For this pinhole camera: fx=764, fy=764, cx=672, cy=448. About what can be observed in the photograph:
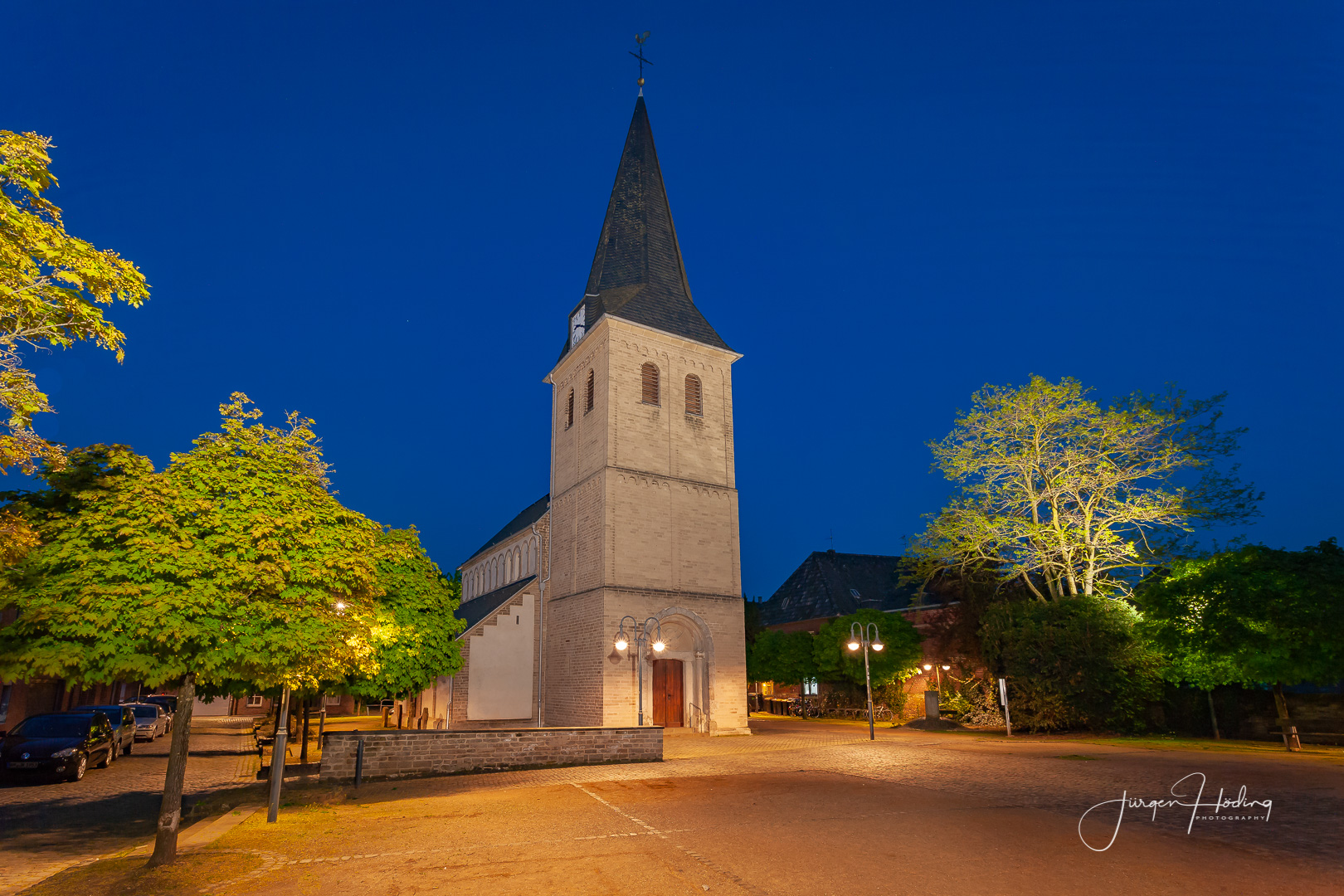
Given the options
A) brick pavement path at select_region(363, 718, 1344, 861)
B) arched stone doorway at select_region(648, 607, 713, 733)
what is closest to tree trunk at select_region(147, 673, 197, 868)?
brick pavement path at select_region(363, 718, 1344, 861)

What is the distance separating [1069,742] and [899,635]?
41.2 feet

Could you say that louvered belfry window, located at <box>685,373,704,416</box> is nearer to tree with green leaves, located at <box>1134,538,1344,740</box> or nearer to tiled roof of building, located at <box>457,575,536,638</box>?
tiled roof of building, located at <box>457,575,536,638</box>

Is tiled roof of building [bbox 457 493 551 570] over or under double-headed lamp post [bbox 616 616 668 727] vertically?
over

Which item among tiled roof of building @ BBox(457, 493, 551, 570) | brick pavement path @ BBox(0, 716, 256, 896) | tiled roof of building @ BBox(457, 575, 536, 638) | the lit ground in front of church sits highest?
tiled roof of building @ BBox(457, 493, 551, 570)

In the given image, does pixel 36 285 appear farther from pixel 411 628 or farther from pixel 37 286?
pixel 411 628

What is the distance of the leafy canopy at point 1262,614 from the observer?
65.4 feet

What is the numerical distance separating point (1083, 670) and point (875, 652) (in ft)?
37.5

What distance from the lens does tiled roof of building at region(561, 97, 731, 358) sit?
115 feet

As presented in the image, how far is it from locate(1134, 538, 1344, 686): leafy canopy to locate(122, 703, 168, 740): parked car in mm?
38260

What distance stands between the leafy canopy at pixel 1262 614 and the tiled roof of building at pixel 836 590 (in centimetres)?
2449

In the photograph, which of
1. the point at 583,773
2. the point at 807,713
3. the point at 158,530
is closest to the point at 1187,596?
the point at 583,773

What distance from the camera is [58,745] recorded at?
17.9m

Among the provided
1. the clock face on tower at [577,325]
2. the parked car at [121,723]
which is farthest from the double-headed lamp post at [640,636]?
the parked car at [121,723]

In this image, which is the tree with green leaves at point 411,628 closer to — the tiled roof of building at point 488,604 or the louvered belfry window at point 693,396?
the tiled roof of building at point 488,604
